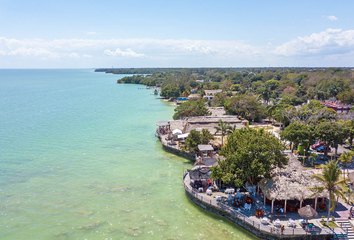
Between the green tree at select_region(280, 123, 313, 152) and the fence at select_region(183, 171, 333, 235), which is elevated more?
the green tree at select_region(280, 123, 313, 152)

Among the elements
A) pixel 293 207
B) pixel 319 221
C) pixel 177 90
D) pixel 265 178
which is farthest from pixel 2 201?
pixel 177 90

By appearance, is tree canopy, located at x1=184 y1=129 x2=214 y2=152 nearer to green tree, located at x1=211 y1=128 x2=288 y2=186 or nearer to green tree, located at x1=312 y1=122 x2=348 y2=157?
green tree, located at x1=211 y1=128 x2=288 y2=186

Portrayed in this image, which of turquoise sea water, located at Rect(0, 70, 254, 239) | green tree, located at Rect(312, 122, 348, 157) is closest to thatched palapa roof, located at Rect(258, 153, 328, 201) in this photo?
turquoise sea water, located at Rect(0, 70, 254, 239)

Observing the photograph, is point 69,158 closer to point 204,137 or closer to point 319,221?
point 204,137

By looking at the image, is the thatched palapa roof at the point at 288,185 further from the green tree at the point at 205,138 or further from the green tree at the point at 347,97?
the green tree at the point at 347,97

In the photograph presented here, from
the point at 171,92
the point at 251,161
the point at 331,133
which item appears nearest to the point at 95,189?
the point at 251,161

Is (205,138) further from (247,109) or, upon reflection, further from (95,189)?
(247,109)
